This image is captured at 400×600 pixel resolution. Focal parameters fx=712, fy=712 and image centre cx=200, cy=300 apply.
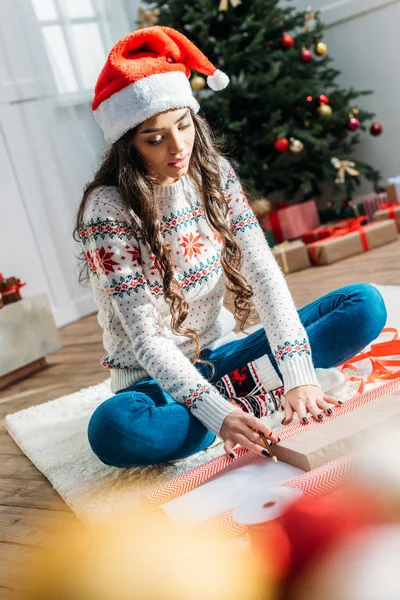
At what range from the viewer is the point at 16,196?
10.4 feet

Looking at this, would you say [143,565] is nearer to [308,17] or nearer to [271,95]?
[271,95]

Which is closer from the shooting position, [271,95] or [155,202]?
[155,202]

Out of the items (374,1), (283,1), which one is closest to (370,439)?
(374,1)

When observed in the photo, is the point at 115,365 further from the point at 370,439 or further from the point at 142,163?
the point at 370,439

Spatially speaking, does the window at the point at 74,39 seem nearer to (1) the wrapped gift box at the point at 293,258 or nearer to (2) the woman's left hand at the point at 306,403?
(1) the wrapped gift box at the point at 293,258

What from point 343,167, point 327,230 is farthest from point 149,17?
point 327,230

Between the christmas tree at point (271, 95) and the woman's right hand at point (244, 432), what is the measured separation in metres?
2.07

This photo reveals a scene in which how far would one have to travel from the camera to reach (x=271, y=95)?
120 inches

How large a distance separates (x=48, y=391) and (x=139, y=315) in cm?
108

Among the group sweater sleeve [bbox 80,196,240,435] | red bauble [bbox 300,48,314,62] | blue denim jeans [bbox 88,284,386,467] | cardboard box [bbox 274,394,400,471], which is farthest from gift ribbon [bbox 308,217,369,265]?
cardboard box [bbox 274,394,400,471]

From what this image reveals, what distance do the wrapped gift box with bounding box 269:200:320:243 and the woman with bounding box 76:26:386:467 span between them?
70.2 inches

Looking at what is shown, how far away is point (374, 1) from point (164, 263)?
2494 millimetres

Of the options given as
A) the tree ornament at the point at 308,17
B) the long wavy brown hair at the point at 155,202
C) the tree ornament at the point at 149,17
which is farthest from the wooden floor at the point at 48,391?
the tree ornament at the point at 149,17

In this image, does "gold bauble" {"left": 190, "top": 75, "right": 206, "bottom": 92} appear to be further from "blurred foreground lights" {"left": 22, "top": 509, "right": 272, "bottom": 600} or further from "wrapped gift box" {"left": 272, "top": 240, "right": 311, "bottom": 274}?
"blurred foreground lights" {"left": 22, "top": 509, "right": 272, "bottom": 600}
